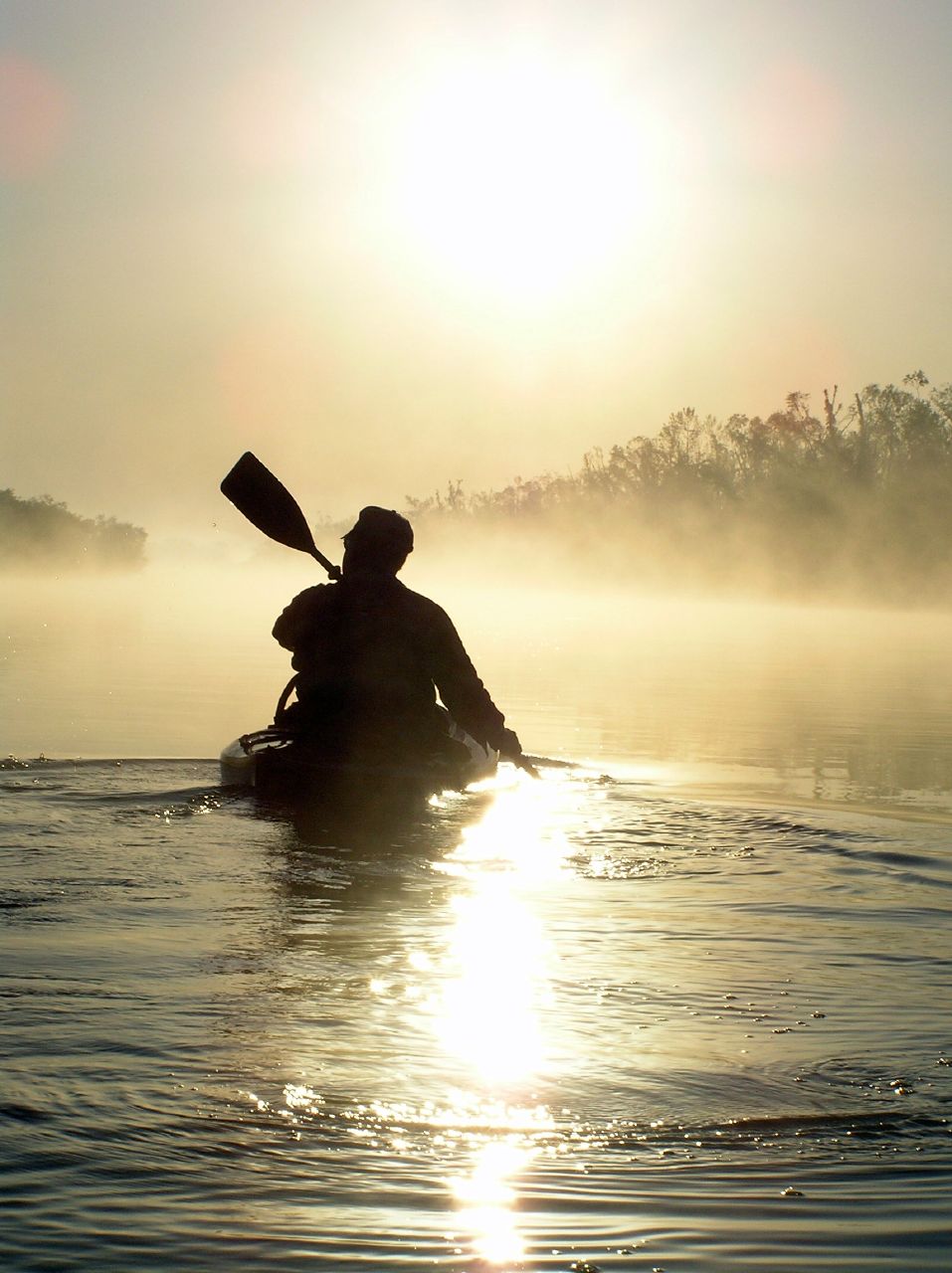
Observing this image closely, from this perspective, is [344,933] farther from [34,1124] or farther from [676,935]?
[34,1124]

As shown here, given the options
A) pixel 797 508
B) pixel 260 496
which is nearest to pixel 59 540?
pixel 797 508

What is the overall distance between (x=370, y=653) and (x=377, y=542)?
0.65 m

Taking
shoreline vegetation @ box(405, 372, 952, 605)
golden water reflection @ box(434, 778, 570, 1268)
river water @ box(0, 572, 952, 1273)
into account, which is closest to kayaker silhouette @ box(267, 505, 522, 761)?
river water @ box(0, 572, 952, 1273)

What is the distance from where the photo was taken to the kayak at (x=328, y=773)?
29.1ft

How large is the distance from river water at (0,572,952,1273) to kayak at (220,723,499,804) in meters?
0.17

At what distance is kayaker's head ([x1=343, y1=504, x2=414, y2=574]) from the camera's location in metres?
9.23

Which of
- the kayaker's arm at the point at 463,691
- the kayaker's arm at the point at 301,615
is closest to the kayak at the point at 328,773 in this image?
the kayaker's arm at the point at 463,691

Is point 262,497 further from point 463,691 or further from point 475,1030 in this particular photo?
point 475,1030

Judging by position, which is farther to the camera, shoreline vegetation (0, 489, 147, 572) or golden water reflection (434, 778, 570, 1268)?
shoreline vegetation (0, 489, 147, 572)

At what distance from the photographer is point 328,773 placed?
29.3 feet

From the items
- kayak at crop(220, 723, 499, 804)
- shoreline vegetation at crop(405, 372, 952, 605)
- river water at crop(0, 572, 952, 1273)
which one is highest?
shoreline vegetation at crop(405, 372, 952, 605)

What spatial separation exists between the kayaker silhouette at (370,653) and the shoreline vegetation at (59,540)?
142495 millimetres

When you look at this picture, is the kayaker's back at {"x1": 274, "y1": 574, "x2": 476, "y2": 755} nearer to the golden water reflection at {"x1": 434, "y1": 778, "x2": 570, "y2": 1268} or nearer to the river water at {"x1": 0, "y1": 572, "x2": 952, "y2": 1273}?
the river water at {"x1": 0, "y1": 572, "x2": 952, "y2": 1273}

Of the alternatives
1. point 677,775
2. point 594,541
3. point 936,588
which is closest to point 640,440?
point 594,541
